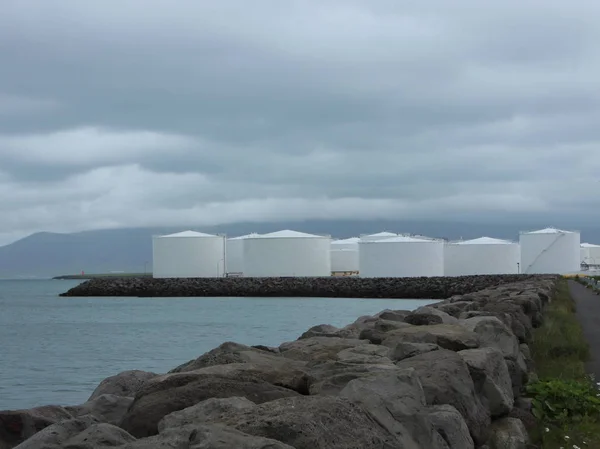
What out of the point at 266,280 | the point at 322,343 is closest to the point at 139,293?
the point at 266,280

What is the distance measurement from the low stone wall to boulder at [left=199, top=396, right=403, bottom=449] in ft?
175

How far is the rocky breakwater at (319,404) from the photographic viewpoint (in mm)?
4199

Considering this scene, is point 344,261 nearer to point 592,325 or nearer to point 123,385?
A: point 592,325

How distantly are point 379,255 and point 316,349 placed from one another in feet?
212

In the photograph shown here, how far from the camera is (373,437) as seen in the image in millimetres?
4410

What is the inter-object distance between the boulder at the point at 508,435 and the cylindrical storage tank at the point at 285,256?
68.2m

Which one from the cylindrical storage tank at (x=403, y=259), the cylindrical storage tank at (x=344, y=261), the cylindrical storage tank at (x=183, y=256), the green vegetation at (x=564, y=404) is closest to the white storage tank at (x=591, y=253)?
the cylindrical storage tank at (x=344, y=261)

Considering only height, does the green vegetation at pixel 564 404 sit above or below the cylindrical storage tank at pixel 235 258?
below

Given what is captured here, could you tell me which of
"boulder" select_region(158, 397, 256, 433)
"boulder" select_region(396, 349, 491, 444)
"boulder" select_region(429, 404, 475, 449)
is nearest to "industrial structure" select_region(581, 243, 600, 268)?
"boulder" select_region(396, 349, 491, 444)

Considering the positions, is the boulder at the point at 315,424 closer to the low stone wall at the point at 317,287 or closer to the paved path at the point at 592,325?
the paved path at the point at 592,325

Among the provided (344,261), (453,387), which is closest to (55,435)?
(453,387)

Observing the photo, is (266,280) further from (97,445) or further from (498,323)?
(97,445)

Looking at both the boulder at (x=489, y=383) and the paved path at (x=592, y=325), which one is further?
the paved path at (x=592, y=325)

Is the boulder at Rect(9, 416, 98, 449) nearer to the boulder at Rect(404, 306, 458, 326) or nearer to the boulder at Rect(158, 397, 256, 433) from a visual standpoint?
the boulder at Rect(158, 397, 256, 433)
